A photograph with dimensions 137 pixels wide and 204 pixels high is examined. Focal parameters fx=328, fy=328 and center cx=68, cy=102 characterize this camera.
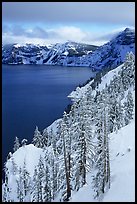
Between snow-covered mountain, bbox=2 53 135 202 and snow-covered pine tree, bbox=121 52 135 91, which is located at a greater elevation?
snow-covered pine tree, bbox=121 52 135 91

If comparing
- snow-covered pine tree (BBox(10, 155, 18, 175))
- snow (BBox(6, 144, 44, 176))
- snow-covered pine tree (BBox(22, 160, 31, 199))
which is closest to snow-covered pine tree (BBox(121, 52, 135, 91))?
snow (BBox(6, 144, 44, 176))

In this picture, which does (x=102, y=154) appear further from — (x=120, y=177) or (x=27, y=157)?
(x=27, y=157)

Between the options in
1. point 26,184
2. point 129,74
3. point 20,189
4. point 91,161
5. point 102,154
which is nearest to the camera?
point 102,154

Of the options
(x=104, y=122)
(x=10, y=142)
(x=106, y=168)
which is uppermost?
A: (x=104, y=122)

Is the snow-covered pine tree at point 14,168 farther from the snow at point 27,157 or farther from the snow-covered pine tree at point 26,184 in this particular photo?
the snow-covered pine tree at point 26,184

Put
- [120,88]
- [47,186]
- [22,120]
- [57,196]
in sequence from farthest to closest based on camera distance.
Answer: [22,120] < [120,88] < [47,186] < [57,196]

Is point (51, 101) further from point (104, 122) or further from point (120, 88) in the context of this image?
point (104, 122)

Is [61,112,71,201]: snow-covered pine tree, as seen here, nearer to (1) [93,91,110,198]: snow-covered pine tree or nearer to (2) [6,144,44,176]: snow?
(1) [93,91,110,198]: snow-covered pine tree

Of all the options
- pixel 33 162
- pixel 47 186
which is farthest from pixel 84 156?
pixel 33 162

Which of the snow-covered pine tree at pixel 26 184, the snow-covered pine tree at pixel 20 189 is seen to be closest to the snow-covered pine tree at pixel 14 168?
the snow-covered pine tree at pixel 20 189

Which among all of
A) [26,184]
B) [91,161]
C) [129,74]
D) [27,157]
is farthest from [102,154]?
[129,74]

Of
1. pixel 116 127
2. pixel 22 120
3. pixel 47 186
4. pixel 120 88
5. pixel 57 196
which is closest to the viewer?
pixel 57 196
